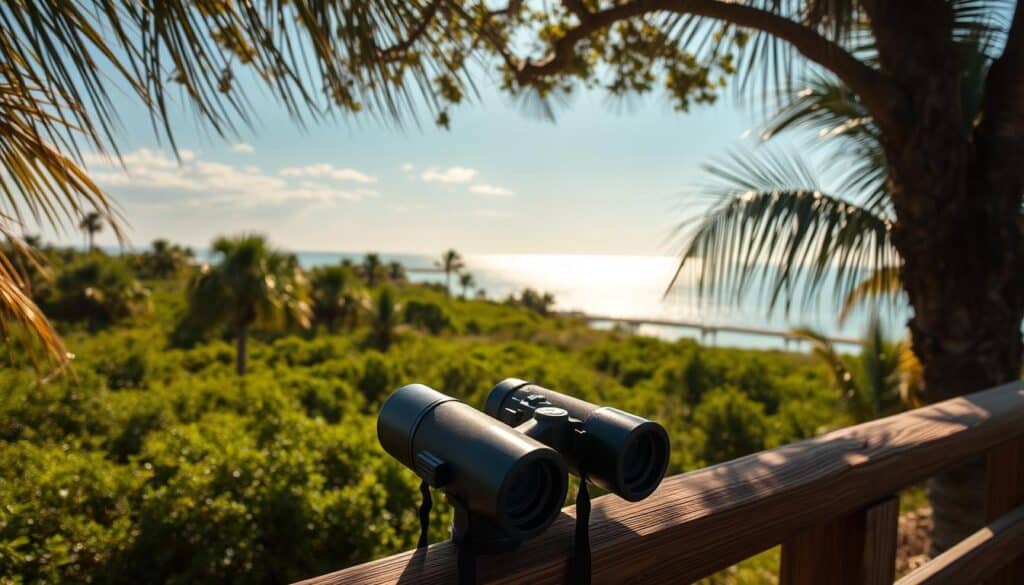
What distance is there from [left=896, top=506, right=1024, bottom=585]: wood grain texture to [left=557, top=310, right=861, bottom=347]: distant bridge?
1.37 meters

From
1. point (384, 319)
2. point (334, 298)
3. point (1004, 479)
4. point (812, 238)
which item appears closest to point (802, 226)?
point (812, 238)

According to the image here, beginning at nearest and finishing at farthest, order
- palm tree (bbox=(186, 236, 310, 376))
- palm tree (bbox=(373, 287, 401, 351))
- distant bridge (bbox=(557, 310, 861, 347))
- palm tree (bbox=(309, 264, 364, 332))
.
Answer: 1. distant bridge (bbox=(557, 310, 861, 347))
2. palm tree (bbox=(186, 236, 310, 376))
3. palm tree (bbox=(373, 287, 401, 351))
4. palm tree (bbox=(309, 264, 364, 332))

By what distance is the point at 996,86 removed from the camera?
7.76ft

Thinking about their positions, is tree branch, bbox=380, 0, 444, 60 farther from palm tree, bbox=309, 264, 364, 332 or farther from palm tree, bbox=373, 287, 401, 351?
palm tree, bbox=309, 264, 364, 332

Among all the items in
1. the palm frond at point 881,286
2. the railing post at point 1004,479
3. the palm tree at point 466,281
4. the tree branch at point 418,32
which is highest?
the tree branch at point 418,32

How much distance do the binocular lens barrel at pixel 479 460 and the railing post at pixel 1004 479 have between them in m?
1.34

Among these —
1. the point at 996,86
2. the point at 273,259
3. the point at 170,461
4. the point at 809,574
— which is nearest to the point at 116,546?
the point at 170,461

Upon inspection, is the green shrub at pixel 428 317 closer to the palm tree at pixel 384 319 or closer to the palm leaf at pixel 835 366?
the palm tree at pixel 384 319

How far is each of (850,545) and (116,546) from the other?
273 centimetres

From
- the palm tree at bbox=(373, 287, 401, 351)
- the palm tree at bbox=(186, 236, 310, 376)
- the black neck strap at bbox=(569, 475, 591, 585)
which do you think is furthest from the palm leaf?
the palm tree at bbox=(373, 287, 401, 351)

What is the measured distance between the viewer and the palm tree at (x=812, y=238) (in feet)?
8.44

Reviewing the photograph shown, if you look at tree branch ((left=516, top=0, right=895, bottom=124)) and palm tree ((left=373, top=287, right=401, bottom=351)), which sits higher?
tree branch ((left=516, top=0, right=895, bottom=124))

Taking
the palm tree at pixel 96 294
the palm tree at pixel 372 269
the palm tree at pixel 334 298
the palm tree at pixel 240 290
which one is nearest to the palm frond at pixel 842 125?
the palm tree at pixel 240 290

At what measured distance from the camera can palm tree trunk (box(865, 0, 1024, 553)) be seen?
89.6 inches
